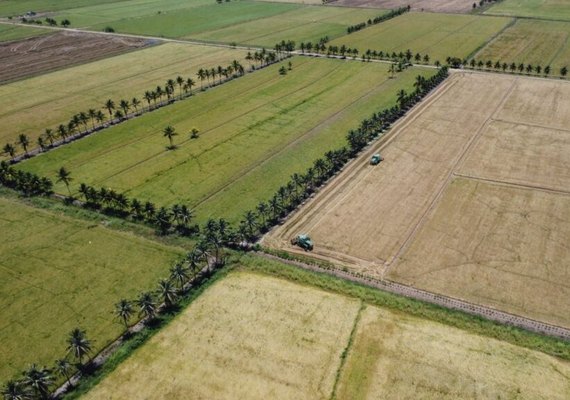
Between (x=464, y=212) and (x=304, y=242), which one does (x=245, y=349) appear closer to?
(x=304, y=242)

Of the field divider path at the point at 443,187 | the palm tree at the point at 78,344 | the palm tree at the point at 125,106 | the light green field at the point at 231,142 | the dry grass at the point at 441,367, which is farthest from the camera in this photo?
the palm tree at the point at 125,106

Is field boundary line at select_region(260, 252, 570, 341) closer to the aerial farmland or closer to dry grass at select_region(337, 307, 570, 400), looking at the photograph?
the aerial farmland

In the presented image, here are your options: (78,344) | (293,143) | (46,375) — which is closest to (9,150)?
(293,143)

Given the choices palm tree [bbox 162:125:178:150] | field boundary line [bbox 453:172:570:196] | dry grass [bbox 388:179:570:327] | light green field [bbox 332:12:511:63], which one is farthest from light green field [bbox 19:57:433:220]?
dry grass [bbox 388:179:570:327]

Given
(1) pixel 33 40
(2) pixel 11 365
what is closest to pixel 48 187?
(2) pixel 11 365

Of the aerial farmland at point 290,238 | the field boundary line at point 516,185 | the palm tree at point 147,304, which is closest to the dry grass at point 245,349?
the aerial farmland at point 290,238

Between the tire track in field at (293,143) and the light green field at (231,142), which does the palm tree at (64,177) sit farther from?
the tire track in field at (293,143)
